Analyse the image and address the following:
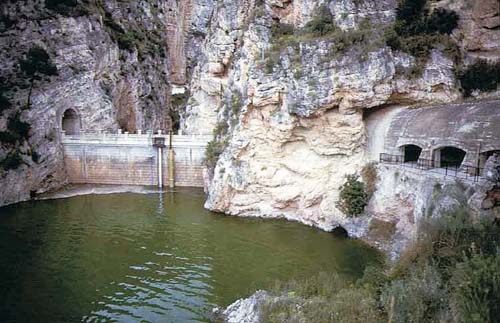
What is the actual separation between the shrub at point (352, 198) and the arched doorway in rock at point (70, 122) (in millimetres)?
28601

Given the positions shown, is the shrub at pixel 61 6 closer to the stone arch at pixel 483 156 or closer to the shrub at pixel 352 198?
the shrub at pixel 352 198

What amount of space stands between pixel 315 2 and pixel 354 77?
7525 mm

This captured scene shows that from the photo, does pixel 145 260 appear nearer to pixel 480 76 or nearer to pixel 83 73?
pixel 480 76

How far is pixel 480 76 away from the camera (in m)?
25.0

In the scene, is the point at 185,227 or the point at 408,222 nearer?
the point at 408,222

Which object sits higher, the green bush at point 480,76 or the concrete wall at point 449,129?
the green bush at point 480,76

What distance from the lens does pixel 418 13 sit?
26.2m

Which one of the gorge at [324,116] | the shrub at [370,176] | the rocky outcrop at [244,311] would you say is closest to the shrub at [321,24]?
the gorge at [324,116]

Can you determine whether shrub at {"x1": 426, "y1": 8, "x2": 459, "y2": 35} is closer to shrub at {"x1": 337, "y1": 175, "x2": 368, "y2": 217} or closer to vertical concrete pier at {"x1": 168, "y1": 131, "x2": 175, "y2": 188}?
shrub at {"x1": 337, "y1": 175, "x2": 368, "y2": 217}

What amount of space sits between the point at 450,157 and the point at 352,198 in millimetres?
6147

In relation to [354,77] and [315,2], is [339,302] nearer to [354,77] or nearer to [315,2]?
[354,77]

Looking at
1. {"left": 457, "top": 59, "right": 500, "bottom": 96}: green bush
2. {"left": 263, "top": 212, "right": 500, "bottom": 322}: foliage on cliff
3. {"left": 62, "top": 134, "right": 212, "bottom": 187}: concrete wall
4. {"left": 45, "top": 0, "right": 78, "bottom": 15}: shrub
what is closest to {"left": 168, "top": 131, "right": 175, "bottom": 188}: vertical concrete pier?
{"left": 62, "top": 134, "right": 212, "bottom": 187}: concrete wall

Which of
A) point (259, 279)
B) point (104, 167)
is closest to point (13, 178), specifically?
point (104, 167)

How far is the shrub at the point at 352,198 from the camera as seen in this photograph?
24.6 meters
